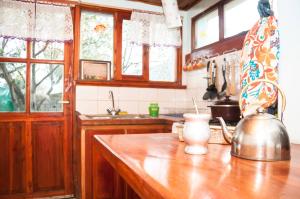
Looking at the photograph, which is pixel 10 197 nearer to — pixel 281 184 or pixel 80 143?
pixel 80 143

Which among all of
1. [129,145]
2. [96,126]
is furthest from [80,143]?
[129,145]

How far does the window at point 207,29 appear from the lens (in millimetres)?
2938

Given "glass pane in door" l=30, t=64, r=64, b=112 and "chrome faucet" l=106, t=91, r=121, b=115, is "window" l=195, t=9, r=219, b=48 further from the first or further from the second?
"glass pane in door" l=30, t=64, r=64, b=112

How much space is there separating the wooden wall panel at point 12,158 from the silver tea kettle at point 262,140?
8.50 ft

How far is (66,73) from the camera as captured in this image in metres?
3.00

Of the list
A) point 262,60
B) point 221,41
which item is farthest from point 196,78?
point 262,60

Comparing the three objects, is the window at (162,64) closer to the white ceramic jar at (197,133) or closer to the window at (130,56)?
the window at (130,56)

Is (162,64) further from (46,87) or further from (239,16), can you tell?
(46,87)

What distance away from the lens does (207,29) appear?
311cm

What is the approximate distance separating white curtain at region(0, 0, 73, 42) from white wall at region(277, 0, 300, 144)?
7.50 ft

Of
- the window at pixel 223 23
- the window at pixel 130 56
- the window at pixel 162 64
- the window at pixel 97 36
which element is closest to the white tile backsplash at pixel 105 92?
the window at pixel 130 56

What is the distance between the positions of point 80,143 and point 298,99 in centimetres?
185

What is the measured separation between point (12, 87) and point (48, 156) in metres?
0.87

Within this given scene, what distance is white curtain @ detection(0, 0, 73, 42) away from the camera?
106 inches
